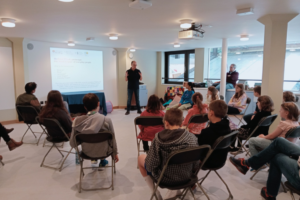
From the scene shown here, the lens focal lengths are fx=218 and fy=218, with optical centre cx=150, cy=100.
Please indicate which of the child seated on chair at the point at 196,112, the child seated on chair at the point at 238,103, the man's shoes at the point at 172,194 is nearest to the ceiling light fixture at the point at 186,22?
the child seated on chair at the point at 196,112

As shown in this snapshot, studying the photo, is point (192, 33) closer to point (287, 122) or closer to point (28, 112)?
point (287, 122)

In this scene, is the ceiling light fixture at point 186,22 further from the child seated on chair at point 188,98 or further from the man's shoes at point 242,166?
the man's shoes at point 242,166

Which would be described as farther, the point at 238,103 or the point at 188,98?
the point at 188,98

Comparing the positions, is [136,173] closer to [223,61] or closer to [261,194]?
[261,194]

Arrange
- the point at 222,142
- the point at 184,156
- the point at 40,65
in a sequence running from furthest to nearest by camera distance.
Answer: the point at 40,65 < the point at 222,142 < the point at 184,156

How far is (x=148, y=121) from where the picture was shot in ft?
9.34

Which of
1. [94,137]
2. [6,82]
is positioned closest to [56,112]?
[94,137]

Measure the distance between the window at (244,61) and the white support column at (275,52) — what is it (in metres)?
4.26

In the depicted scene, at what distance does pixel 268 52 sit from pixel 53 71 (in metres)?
5.93

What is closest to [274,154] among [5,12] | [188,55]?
[5,12]

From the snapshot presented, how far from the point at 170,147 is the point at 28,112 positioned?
3.25m

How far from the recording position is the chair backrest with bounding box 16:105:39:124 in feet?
12.6

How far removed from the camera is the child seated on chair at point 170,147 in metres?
1.72

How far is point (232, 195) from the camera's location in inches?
93.7
